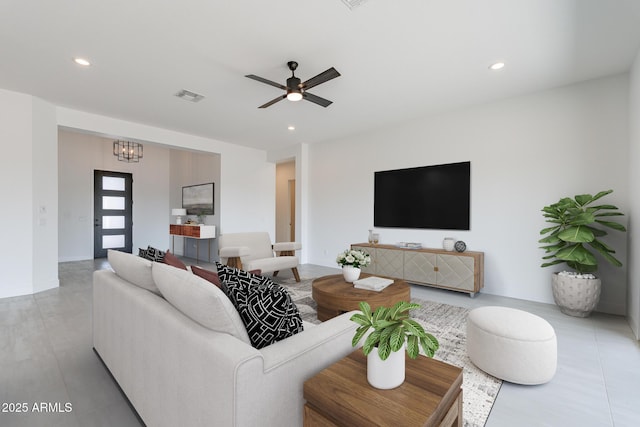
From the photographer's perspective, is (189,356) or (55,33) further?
(55,33)

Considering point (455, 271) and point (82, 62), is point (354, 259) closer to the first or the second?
point (455, 271)

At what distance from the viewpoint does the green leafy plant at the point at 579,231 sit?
288cm

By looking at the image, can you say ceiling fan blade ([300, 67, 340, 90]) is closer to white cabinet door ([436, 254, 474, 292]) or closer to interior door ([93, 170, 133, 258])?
white cabinet door ([436, 254, 474, 292])

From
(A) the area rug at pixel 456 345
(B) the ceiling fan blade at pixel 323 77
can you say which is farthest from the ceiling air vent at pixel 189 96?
(A) the area rug at pixel 456 345

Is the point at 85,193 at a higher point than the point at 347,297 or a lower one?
higher

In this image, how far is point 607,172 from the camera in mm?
3166

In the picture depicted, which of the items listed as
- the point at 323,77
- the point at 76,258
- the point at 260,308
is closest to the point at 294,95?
the point at 323,77

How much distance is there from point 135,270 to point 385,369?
1.52 m

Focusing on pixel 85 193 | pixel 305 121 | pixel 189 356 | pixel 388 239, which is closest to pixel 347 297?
pixel 189 356

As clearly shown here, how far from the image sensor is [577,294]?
9.62 feet

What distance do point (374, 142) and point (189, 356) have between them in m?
4.78

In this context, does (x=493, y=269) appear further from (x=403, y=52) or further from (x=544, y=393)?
(x=403, y=52)

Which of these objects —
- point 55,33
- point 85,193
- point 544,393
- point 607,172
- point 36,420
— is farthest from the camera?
point 85,193

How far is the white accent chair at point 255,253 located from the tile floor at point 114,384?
5.76 ft
